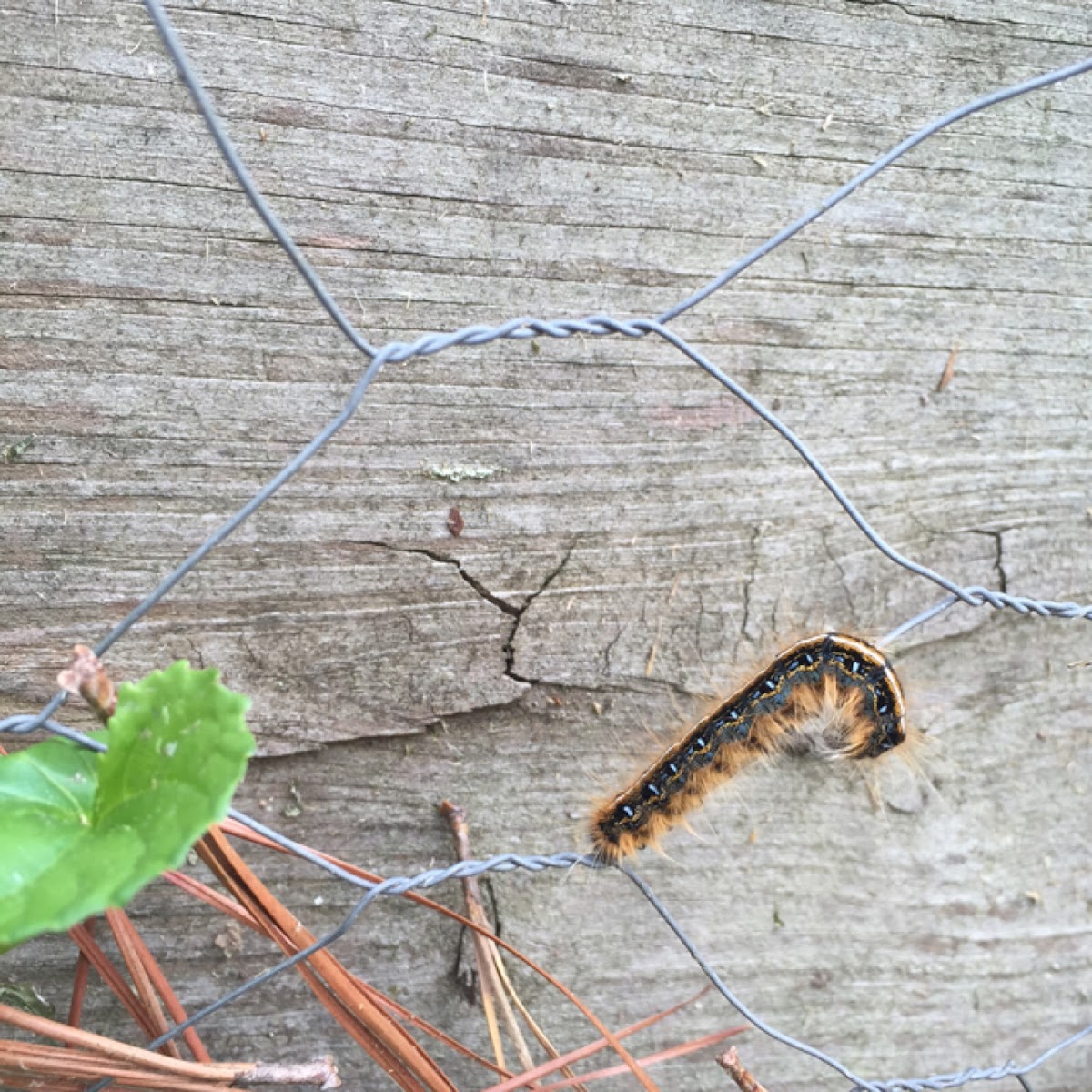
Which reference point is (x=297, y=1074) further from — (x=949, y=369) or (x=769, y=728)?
(x=949, y=369)

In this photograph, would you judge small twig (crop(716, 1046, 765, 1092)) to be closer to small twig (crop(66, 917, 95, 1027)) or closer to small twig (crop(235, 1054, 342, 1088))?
small twig (crop(235, 1054, 342, 1088))

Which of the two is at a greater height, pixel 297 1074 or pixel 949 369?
pixel 949 369

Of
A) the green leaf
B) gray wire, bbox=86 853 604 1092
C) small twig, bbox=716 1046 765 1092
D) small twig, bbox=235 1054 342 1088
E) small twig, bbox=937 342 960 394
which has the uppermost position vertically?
small twig, bbox=937 342 960 394

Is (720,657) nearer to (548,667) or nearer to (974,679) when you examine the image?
(548,667)

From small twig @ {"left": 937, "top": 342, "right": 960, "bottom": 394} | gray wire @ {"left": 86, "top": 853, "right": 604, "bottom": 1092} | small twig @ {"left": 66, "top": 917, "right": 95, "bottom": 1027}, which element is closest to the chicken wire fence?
gray wire @ {"left": 86, "top": 853, "right": 604, "bottom": 1092}

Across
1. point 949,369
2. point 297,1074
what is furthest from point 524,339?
point 297,1074

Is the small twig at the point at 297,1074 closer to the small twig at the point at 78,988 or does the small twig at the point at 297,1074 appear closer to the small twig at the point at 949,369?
the small twig at the point at 78,988

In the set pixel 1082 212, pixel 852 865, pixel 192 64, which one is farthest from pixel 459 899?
pixel 1082 212
